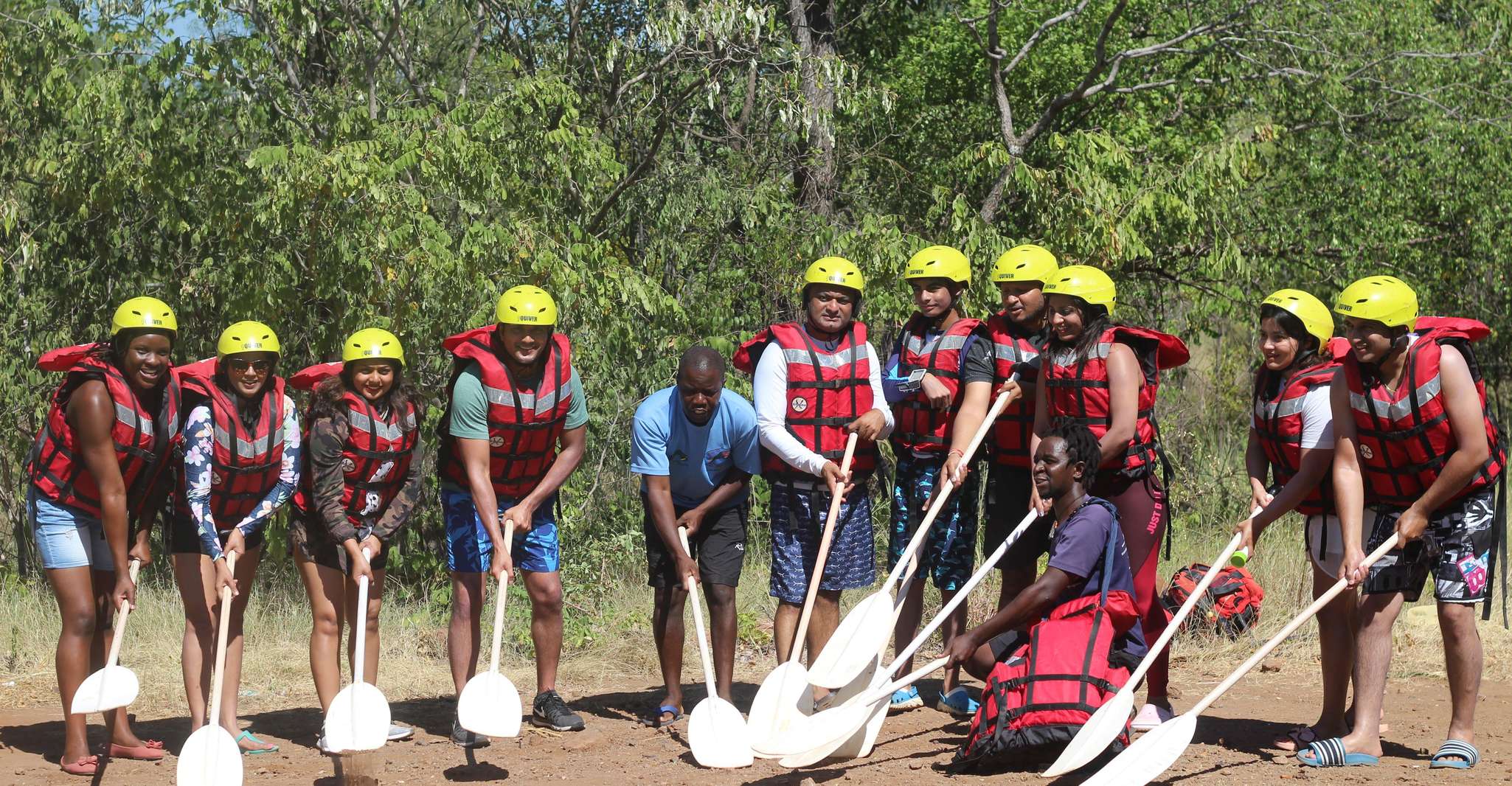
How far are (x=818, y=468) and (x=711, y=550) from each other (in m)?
0.61

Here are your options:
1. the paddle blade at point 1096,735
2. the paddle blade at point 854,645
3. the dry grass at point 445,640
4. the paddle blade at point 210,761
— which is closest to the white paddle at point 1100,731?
the paddle blade at point 1096,735

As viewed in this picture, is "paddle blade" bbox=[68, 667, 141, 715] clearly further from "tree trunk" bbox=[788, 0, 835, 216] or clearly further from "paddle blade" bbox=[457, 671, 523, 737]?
"tree trunk" bbox=[788, 0, 835, 216]

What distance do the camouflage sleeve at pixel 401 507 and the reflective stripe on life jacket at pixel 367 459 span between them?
4 centimetres

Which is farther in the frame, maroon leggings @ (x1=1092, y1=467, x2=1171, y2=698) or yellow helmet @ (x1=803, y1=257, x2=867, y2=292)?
yellow helmet @ (x1=803, y1=257, x2=867, y2=292)

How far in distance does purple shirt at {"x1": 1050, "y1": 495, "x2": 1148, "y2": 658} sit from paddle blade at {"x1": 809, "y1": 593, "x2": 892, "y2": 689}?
64 cm

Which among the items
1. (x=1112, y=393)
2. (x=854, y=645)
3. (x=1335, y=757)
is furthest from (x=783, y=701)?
(x=1335, y=757)

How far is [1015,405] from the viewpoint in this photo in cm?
542

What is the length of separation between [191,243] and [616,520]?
3025 millimetres

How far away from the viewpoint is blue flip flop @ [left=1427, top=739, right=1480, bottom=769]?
15.9ft

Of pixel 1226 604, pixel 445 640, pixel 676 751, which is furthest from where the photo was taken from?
pixel 445 640

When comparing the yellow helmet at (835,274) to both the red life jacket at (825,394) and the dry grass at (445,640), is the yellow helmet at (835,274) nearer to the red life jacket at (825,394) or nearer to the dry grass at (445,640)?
the red life jacket at (825,394)

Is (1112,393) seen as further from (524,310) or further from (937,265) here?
(524,310)

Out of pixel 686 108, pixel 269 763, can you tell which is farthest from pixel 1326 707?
pixel 686 108

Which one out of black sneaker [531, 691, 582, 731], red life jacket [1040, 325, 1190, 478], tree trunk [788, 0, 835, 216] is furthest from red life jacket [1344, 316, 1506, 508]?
tree trunk [788, 0, 835, 216]
